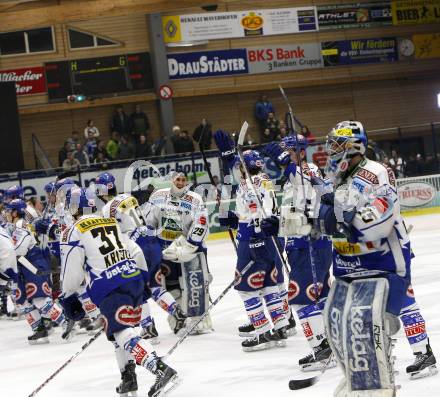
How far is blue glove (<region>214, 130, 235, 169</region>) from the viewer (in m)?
9.18

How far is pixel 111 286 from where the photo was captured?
6.98 meters

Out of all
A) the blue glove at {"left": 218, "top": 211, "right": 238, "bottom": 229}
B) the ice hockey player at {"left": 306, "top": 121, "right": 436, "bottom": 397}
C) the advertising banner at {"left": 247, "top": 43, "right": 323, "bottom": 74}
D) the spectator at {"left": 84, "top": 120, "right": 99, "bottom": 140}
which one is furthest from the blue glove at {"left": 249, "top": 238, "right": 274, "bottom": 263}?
the advertising banner at {"left": 247, "top": 43, "right": 323, "bottom": 74}

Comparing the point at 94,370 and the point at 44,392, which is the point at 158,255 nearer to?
the point at 94,370

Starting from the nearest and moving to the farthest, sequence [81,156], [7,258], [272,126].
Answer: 1. [7,258]
2. [81,156]
3. [272,126]

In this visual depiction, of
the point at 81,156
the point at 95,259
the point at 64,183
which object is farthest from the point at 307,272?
the point at 81,156

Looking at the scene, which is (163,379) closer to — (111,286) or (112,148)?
(111,286)

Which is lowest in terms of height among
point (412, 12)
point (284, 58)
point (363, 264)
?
point (363, 264)

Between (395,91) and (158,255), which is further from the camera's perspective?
(395,91)

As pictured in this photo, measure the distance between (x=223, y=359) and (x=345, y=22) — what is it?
2088cm

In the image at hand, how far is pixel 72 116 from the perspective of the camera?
26.2m

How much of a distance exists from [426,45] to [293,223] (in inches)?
911

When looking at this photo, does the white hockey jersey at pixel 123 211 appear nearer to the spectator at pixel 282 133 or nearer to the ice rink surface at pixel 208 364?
the ice rink surface at pixel 208 364

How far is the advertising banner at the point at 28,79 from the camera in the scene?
25.4 m

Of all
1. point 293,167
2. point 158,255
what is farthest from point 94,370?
point 293,167
